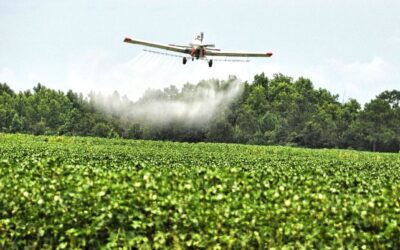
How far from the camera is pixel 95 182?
11.9 meters

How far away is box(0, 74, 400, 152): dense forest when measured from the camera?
381ft

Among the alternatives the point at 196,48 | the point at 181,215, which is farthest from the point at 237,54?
the point at 181,215

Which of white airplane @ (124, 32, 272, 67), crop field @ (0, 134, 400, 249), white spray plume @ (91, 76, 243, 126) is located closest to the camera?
crop field @ (0, 134, 400, 249)

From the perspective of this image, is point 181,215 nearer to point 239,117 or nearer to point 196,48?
point 196,48

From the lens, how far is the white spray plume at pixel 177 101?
121 m

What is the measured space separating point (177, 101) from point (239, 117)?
1390 centimetres

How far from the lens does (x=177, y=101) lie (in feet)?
436

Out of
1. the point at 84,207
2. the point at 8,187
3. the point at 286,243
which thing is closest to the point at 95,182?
the point at 84,207

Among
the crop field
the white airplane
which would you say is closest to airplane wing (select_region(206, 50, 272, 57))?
the white airplane

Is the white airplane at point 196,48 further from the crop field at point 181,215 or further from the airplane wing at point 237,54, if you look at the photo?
the crop field at point 181,215

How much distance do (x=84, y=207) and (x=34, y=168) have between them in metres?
2.20

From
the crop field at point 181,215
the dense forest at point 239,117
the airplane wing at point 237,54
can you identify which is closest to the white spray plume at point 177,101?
the dense forest at point 239,117

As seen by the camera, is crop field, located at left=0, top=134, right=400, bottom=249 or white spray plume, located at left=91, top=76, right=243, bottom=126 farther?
white spray plume, located at left=91, top=76, right=243, bottom=126

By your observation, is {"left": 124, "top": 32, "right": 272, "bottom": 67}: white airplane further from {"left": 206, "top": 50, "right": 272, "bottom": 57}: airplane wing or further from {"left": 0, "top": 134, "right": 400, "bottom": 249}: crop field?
{"left": 0, "top": 134, "right": 400, "bottom": 249}: crop field
